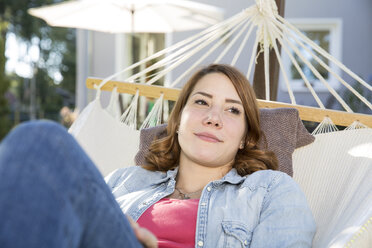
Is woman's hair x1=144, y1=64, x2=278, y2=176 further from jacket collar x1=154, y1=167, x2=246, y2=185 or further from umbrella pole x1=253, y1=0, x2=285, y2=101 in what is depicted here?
umbrella pole x1=253, y1=0, x2=285, y2=101

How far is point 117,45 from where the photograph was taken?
23.2 feet

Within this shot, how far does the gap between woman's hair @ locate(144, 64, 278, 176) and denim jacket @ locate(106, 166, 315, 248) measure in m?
0.11

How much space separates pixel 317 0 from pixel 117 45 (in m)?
2.97

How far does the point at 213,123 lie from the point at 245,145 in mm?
219

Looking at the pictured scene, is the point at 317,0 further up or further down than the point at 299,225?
further up

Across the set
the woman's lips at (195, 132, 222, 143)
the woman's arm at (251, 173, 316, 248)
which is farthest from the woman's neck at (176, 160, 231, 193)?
the woman's arm at (251, 173, 316, 248)

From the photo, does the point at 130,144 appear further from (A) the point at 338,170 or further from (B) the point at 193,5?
(B) the point at 193,5

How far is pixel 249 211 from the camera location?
1523mm

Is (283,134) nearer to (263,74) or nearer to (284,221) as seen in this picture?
(284,221)

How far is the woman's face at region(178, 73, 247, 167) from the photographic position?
5.61 ft

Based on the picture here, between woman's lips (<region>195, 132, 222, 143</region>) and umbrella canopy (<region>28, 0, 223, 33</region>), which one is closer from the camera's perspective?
woman's lips (<region>195, 132, 222, 143</region>)

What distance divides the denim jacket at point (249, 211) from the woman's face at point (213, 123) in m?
0.10

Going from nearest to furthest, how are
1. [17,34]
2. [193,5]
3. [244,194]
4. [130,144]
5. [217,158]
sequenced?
[244,194] → [217,158] → [130,144] → [193,5] → [17,34]

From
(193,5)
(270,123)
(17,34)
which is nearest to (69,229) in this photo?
(270,123)
